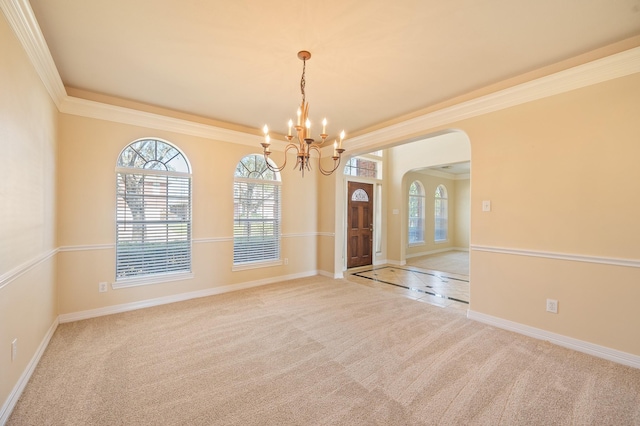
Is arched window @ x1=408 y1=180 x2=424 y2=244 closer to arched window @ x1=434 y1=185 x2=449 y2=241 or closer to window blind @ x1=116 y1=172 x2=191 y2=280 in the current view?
arched window @ x1=434 y1=185 x2=449 y2=241

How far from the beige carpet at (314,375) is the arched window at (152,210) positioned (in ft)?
2.38

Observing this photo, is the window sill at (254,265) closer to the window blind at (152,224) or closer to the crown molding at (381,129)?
the window blind at (152,224)

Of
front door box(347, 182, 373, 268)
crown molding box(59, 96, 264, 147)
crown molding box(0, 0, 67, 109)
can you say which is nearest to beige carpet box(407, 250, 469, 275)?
front door box(347, 182, 373, 268)

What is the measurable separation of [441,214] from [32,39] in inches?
381

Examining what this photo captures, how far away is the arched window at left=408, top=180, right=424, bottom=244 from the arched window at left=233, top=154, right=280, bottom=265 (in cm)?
454

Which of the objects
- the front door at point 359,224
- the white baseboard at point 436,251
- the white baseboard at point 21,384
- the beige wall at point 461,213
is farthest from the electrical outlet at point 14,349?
the beige wall at point 461,213

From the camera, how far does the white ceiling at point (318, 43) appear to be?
1930mm

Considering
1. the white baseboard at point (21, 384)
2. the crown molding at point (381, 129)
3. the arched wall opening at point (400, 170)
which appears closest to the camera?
the white baseboard at point (21, 384)

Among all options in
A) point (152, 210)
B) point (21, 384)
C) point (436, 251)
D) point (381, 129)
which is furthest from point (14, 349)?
point (436, 251)

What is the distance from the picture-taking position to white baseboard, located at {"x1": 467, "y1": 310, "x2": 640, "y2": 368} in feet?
7.66

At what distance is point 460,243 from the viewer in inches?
370

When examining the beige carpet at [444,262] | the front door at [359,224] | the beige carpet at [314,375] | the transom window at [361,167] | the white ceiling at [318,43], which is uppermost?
the white ceiling at [318,43]

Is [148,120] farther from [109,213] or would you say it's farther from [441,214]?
[441,214]

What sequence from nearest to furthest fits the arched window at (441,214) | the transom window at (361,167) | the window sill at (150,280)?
the window sill at (150,280)
the transom window at (361,167)
the arched window at (441,214)
